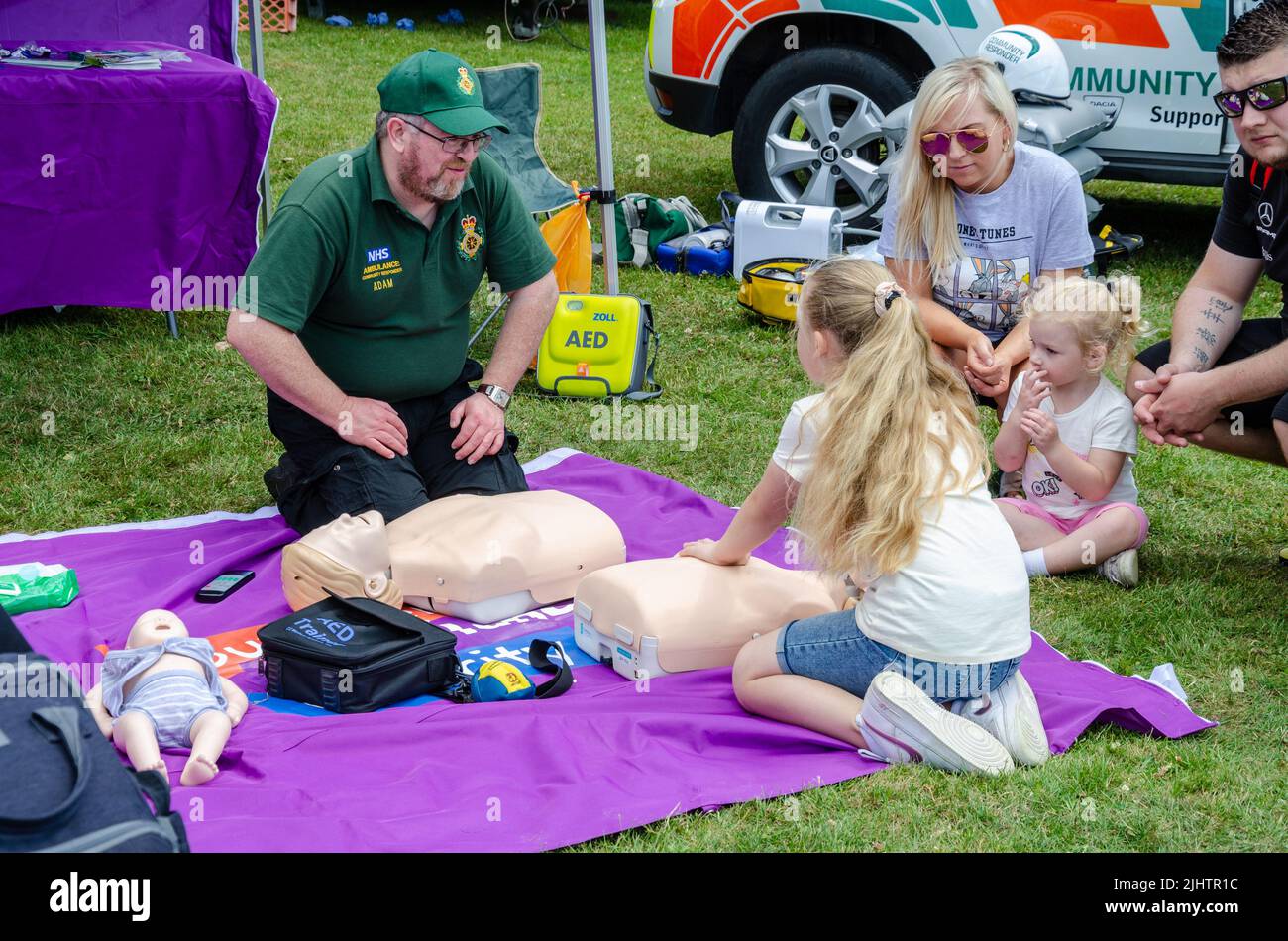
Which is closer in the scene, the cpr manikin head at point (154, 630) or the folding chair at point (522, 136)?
the cpr manikin head at point (154, 630)

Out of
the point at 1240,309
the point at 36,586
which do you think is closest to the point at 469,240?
the point at 36,586

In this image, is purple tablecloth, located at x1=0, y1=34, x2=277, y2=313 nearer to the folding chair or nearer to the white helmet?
the folding chair

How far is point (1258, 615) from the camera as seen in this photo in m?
3.86

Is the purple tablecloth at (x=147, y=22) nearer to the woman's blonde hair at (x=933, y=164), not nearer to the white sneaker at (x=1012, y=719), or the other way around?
the woman's blonde hair at (x=933, y=164)

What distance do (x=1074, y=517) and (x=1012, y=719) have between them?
1.31 m

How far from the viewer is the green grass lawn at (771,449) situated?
9.16ft

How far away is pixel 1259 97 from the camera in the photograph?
3.67 metres

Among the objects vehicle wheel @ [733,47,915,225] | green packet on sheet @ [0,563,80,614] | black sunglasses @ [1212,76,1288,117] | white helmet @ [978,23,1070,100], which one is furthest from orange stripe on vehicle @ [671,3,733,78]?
green packet on sheet @ [0,563,80,614]

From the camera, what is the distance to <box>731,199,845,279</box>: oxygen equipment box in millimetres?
6723

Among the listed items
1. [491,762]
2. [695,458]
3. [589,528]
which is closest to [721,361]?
[695,458]

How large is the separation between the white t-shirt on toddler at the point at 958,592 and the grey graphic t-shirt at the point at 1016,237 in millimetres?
1671

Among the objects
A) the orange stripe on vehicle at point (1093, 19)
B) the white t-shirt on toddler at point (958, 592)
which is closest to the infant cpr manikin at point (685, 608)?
the white t-shirt on toddler at point (958, 592)

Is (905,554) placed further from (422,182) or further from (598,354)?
(598,354)
